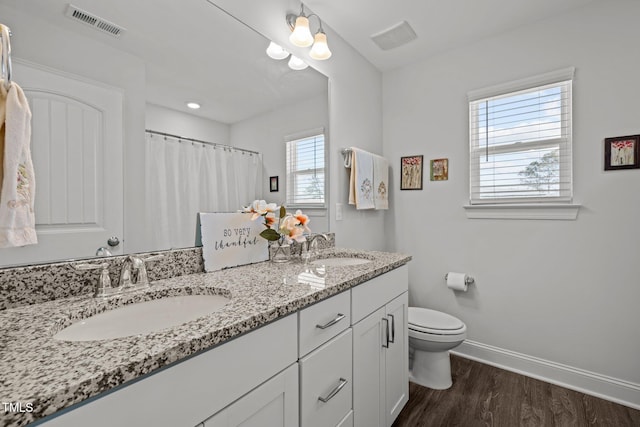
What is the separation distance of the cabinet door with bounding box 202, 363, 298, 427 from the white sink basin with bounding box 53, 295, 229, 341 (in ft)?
0.94

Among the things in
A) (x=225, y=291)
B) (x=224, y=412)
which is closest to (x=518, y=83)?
(x=225, y=291)

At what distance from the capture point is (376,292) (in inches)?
54.8

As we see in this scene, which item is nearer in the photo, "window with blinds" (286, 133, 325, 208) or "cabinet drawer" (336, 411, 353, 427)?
"cabinet drawer" (336, 411, 353, 427)

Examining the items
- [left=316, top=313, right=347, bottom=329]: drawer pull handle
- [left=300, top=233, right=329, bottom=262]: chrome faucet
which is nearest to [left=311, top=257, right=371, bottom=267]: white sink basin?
[left=300, top=233, right=329, bottom=262]: chrome faucet

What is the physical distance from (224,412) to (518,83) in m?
2.60

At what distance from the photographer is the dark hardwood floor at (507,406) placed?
1.63 meters

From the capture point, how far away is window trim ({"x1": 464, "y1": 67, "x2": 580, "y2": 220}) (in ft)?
6.36

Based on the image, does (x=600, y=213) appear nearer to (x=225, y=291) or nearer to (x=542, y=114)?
(x=542, y=114)

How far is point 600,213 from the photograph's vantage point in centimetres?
184

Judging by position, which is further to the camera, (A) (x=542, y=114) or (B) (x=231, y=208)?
(A) (x=542, y=114)

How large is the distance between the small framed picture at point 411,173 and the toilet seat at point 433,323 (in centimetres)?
106

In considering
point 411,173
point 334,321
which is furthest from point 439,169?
point 334,321

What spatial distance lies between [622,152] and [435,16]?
4.82 ft

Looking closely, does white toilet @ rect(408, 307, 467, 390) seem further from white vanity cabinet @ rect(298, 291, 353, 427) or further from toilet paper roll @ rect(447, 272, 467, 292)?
white vanity cabinet @ rect(298, 291, 353, 427)
